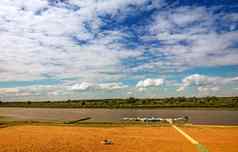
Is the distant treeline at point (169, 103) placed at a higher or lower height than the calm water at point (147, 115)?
higher

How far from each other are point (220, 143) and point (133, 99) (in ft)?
322

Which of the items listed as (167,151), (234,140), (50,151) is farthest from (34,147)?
(234,140)

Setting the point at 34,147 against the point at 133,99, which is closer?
the point at 34,147

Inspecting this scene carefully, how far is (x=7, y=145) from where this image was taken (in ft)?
62.1

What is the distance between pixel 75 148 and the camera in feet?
57.9

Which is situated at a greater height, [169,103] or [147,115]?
[169,103]

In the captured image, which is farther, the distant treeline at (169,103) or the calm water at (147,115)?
the distant treeline at (169,103)

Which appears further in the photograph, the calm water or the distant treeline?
the distant treeline

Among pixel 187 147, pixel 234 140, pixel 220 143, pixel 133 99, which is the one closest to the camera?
pixel 187 147

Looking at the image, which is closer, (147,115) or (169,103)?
(147,115)

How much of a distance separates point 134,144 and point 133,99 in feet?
322

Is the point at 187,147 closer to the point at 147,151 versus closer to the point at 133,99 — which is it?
the point at 147,151

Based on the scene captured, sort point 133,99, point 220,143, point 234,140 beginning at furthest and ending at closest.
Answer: point 133,99, point 234,140, point 220,143

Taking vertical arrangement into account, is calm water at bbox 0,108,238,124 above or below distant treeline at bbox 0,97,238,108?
below
